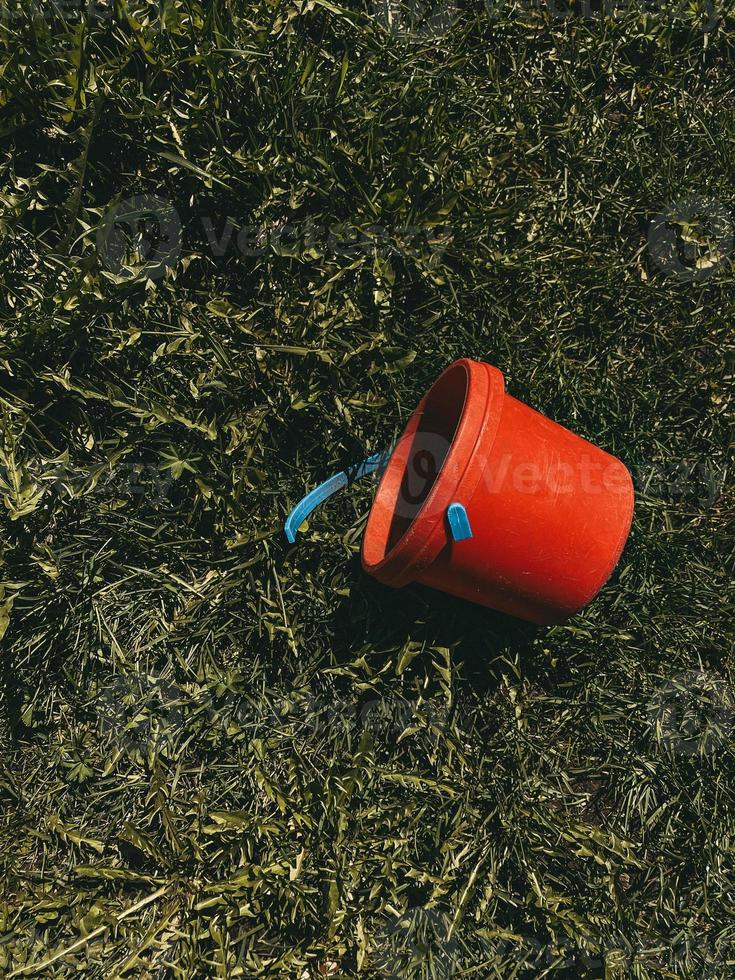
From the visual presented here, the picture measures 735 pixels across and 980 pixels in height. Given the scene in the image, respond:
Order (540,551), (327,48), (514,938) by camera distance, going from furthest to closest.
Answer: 1. (327,48)
2. (514,938)
3. (540,551)

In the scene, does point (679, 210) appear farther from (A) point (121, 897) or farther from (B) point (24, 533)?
(A) point (121, 897)

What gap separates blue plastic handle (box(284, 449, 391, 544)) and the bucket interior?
6 cm

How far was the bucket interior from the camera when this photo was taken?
2.22 m

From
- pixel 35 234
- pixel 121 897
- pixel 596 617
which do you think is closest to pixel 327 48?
pixel 35 234

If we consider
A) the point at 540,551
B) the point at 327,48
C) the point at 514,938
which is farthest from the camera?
the point at 327,48

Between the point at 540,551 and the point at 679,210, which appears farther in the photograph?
the point at 679,210

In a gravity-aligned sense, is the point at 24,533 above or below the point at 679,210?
below

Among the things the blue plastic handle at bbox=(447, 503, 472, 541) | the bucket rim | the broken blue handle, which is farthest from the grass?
the blue plastic handle at bbox=(447, 503, 472, 541)

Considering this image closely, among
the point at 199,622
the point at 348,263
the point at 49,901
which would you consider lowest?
the point at 49,901

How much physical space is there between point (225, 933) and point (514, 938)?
30.0 inches

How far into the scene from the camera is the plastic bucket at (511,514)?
1812 mm

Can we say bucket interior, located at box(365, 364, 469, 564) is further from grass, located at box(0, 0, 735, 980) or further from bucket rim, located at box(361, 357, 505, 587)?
bucket rim, located at box(361, 357, 505, 587)

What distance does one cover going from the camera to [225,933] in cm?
218

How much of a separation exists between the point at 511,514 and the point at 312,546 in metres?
0.62
